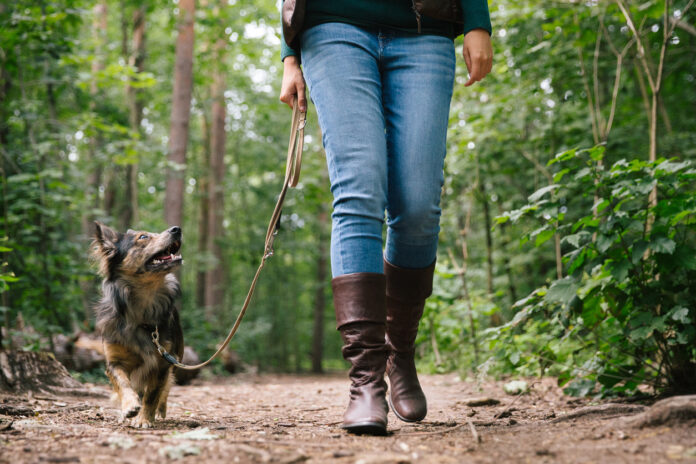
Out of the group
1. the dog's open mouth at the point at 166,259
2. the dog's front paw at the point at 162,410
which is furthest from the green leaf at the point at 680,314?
the dog's front paw at the point at 162,410

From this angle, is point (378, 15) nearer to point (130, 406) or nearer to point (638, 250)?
point (638, 250)

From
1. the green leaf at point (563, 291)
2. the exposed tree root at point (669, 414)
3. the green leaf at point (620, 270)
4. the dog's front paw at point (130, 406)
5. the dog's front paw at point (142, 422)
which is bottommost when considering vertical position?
the dog's front paw at point (142, 422)

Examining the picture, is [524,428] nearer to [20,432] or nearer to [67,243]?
[20,432]

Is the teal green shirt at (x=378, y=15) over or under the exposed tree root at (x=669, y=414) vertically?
over

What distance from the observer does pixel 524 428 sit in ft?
7.02

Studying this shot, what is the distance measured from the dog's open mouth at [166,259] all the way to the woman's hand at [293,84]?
141 cm

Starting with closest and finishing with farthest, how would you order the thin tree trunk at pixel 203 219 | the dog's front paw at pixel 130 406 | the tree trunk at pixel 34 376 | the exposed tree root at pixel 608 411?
the exposed tree root at pixel 608 411 < the dog's front paw at pixel 130 406 < the tree trunk at pixel 34 376 < the thin tree trunk at pixel 203 219

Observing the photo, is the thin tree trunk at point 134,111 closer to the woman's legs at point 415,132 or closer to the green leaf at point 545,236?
the green leaf at point 545,236

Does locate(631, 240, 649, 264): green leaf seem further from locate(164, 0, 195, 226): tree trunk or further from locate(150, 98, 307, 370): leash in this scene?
locate(164, 0, 195, 226): tree trunk

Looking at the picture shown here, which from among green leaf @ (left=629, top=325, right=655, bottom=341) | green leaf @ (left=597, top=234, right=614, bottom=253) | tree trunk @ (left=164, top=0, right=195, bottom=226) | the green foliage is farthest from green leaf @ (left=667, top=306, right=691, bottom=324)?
tree trunk @ (left=164, top=0, right=195, bottom=226)

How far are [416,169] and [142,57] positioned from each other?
11421 millimetres

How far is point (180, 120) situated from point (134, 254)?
6.98 m

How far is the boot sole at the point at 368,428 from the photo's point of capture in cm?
197

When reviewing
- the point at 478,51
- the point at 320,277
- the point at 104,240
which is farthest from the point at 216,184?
the point at 478,51
